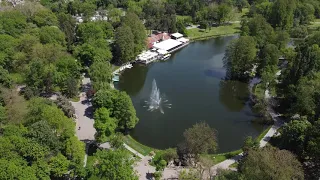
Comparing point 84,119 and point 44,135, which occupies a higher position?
point 44,135

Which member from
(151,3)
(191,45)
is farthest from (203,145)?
(151,3)

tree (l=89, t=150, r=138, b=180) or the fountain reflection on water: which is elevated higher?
tree (l=89, t=150, r=138, b=180)

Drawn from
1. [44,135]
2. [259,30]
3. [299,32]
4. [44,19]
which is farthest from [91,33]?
[299,32]

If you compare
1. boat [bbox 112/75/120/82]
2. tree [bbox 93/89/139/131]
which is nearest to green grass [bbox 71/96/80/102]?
tree [bbox 93/89/139/131]

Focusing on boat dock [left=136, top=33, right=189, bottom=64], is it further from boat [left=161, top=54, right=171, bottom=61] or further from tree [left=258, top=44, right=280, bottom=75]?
tree [left=258, top=44, right=280, bottom=75]

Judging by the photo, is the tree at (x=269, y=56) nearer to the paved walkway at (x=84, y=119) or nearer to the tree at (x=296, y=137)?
the tree at (x=296, y=137)

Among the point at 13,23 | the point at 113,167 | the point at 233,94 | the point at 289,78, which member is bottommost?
the point at 233,94

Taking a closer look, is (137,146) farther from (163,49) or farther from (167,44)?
(167,44)
